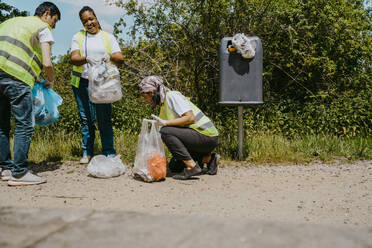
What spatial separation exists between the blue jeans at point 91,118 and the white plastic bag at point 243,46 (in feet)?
5.71

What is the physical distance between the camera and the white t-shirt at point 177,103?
3.88 m

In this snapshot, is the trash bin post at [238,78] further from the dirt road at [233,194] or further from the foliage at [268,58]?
the foliage at [268,58]

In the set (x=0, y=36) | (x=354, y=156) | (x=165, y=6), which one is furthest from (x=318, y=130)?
(x=0, y=36)

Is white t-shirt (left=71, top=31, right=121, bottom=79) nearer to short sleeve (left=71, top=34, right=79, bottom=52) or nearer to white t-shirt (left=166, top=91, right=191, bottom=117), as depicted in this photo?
short sleeve (left=71, top=34, right=79, bottom=52)

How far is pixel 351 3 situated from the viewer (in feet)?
25.0

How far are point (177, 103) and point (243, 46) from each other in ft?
4.57

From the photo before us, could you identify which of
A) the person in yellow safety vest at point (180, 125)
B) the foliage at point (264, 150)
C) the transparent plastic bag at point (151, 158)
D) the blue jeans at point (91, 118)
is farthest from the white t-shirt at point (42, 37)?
the foliage at point (264, 150)

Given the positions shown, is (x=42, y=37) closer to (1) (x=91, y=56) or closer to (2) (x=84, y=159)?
(1) (x=91, y=56)

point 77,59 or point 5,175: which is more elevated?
point 77,59

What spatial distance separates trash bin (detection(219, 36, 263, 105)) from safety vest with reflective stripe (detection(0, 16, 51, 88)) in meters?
2.22

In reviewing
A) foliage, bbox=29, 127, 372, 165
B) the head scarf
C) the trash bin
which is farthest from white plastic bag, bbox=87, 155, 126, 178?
the trash bin

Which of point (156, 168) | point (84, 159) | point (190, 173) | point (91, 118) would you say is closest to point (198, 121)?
point (190, 173)

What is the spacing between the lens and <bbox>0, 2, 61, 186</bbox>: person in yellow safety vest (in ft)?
11.9

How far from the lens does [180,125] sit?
3.94 m
